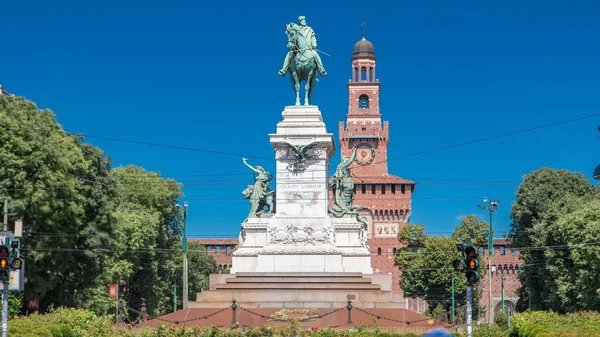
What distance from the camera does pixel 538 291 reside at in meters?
80.1

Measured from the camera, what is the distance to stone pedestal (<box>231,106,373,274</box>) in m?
55.2

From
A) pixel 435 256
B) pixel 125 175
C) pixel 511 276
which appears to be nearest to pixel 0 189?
pixel 125 175

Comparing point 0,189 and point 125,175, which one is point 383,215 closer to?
point 125,175

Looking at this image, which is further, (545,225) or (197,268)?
(197,268)

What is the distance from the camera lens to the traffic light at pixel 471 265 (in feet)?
104

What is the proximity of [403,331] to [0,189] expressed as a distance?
59.7ft

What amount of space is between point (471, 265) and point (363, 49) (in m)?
135

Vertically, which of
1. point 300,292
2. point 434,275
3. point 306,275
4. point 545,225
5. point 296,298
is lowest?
point 296,298

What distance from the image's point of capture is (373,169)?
166125 millimetres

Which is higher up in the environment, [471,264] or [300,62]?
[300,62]

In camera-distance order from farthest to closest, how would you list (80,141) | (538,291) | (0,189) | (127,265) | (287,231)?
(538,291) < (127,265) < (80,141) < (287,231) < (0,189)

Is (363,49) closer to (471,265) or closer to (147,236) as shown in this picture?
(147,236)

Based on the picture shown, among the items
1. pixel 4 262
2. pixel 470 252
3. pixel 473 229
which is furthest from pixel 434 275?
pixel 4 262

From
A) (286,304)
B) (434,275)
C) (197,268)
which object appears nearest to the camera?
(286,304)
